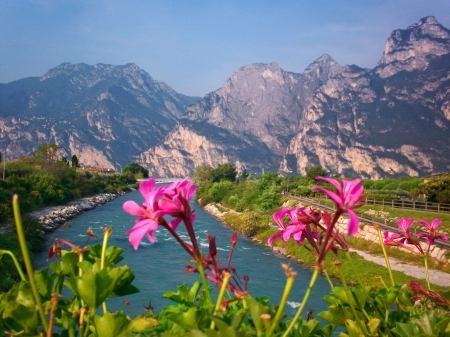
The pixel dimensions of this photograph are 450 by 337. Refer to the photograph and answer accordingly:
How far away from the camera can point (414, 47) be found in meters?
146

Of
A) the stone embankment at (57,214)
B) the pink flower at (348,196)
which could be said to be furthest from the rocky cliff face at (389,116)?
the pink flower at (348,196)

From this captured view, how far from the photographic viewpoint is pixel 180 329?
3.31ft

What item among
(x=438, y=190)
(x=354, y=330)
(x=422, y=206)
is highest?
(x=354, y=330)

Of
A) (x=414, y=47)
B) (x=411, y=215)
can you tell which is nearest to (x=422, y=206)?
(x=411, y=215)

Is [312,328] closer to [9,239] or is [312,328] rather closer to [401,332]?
[401,332]

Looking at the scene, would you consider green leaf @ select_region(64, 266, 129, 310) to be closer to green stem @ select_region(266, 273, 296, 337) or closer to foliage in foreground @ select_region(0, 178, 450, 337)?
foliage in foreground @ select_region(0, 178, 450, 337)

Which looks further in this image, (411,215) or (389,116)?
(389,116)

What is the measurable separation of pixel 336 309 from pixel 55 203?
42.7m

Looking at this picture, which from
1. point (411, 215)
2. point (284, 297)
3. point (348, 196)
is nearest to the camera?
point (284, 297)

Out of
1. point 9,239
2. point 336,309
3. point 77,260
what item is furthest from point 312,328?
point 9,239

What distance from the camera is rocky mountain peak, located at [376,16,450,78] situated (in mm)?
141250

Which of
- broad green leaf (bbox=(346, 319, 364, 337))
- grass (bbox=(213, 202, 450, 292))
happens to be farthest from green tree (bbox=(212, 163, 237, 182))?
broad green leaf (bbox=(346, 319, 364, 337))

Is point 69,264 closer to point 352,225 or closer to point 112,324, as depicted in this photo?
point 112,324

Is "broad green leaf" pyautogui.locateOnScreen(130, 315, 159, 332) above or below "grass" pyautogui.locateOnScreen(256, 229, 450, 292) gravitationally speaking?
above
